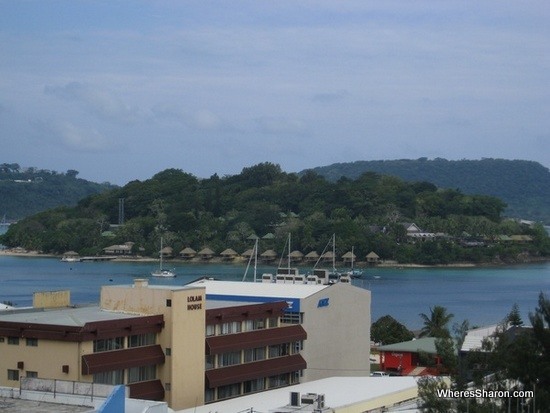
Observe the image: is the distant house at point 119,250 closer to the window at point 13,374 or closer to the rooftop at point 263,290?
the rooftop at point 263,290

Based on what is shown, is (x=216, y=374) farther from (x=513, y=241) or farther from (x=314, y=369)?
(x=513, y=241)

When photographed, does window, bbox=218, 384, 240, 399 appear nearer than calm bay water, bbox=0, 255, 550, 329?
Yes

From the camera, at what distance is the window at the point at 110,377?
1469 centimetres

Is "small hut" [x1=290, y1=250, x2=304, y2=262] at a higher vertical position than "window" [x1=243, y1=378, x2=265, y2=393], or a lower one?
higher

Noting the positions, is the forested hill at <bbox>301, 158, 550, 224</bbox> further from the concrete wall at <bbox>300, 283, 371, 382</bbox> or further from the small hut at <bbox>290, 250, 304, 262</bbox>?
the concrete wall at <bbox>300, 283, 371, 382</bbox>

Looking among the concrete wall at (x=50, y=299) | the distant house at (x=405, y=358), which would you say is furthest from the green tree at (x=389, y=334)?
the concrete wall at (x=50, y=299)

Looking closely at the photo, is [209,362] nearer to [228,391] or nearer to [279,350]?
[228,391]

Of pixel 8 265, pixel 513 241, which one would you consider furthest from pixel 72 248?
pixel 513 241

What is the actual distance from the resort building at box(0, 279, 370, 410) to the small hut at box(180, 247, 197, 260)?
5601 centimetres

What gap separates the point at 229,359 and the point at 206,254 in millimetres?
59126

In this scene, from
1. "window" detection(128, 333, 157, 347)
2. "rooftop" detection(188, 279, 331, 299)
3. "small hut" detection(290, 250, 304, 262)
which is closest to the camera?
"window" detection(128, 333, 157, 347)

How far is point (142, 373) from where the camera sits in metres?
15.5

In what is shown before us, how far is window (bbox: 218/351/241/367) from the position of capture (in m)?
17.0

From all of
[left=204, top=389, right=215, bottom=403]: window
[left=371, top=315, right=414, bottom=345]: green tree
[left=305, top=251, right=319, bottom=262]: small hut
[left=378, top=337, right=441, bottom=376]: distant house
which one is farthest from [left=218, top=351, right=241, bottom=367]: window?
[left=305, top=251, right=319, bottom=262]: small hut
